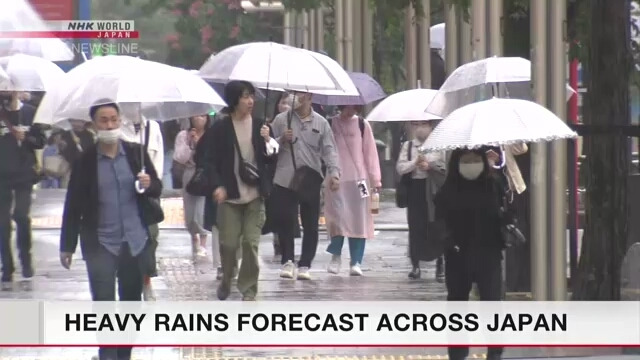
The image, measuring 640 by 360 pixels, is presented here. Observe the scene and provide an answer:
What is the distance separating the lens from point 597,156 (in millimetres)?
9141

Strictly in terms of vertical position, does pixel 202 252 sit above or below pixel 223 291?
above

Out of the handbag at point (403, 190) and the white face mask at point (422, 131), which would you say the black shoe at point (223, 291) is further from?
the white face mask at point (422, 131)

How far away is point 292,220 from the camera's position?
400 inches

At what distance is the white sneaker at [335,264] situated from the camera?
9203mm

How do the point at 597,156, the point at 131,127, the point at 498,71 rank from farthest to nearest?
1. the point at 597,156
2. the point at 498,71
3. the point at 131,127

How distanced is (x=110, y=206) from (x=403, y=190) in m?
3.44

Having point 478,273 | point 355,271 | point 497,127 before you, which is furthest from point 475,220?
point 355,271

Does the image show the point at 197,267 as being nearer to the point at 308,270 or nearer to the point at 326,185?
the point at 308,270

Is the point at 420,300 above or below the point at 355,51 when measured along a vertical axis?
below

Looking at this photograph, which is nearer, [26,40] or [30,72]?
[26,40]

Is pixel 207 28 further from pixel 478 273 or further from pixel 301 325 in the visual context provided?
pixel 478 273

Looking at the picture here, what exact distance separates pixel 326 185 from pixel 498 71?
2.16 meters

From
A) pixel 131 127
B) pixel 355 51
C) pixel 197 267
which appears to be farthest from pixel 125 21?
pixel 355 51

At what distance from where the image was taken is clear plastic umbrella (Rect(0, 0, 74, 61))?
6.87 m
